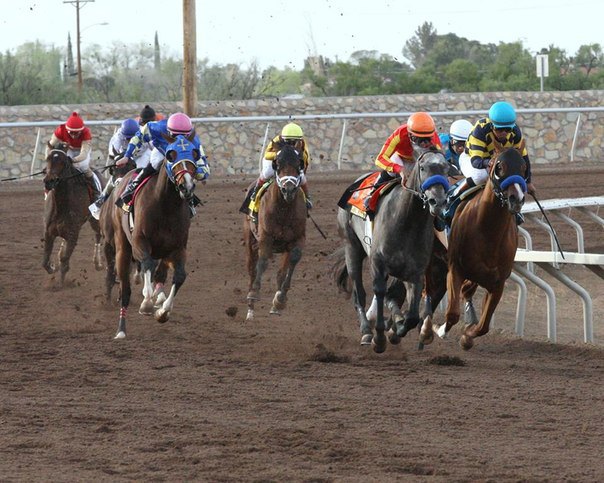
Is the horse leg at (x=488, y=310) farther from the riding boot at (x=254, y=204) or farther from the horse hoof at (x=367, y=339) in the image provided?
the riding boot at (x=254, y=204)

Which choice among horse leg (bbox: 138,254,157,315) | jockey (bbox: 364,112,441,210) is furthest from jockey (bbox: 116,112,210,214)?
jockey (bbox: 364,112,441,210)

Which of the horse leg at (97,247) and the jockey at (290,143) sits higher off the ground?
the jockey at (290,143)

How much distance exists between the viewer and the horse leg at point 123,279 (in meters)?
11.2

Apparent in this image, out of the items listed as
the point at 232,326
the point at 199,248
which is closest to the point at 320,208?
the point at 199,248

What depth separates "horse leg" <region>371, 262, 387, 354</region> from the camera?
9633 millimetres

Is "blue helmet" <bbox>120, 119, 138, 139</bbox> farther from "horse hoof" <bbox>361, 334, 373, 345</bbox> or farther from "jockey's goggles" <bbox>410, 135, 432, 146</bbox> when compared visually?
"jockey's goggles" <bbox>410, 135, 432, 146</bbox>

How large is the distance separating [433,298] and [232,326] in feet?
7.66

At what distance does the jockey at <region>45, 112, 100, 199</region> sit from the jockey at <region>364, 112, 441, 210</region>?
535 centimetres

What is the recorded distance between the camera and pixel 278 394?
8539mm

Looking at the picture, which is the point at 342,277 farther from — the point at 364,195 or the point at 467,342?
the point at 467,342

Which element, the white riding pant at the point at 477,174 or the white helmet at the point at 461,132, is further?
the white helmet at the point at 461,132

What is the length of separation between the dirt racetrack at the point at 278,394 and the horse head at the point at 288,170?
132 centimetres

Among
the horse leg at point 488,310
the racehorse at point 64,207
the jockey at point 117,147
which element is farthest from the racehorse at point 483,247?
the racehorse at point 64,207

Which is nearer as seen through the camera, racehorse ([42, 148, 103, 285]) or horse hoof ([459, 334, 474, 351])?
horse hoof ([459, 334, 474, 351])
